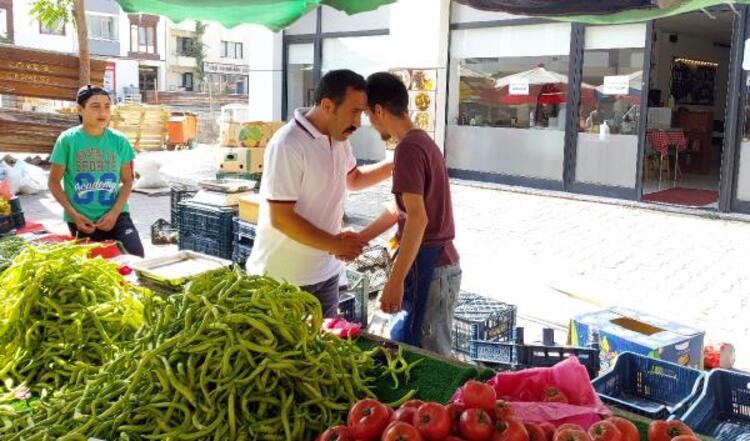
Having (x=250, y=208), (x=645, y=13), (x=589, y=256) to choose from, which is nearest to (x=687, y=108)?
(x=589, y=256)

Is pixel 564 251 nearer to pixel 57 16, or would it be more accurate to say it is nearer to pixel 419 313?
pixel 419 313

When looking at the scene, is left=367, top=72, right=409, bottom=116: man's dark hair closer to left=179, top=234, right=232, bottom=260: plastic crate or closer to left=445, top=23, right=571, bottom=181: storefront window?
left=179, top=234, right=232, bottom=260: plastic crate

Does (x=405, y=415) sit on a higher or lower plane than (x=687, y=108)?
lower

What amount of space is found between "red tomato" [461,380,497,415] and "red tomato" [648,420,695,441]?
0.44 meters

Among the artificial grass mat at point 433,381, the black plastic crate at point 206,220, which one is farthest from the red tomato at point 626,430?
the black plastic crate at point 206,220

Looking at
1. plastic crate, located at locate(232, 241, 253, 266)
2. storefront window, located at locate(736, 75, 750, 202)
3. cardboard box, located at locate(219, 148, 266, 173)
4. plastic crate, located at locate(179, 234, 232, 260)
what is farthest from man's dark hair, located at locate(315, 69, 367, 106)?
storefront window, located at locate(736, 75, 750, 202)

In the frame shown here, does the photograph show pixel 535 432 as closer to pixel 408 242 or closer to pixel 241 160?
pixel 408 242

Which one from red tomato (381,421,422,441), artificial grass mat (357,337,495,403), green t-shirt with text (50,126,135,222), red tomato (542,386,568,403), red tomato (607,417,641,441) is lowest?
artificial grass mat (357,337,495,403)

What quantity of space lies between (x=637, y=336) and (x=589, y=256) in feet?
15.8

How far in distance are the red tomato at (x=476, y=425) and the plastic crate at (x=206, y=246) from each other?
243 inches

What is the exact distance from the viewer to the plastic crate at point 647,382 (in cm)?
371

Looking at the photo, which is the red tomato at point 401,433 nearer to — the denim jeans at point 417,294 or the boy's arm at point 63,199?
the denim jeans at point 417,294

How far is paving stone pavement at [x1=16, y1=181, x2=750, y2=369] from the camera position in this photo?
23.3 ft

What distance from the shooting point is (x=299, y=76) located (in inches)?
749
